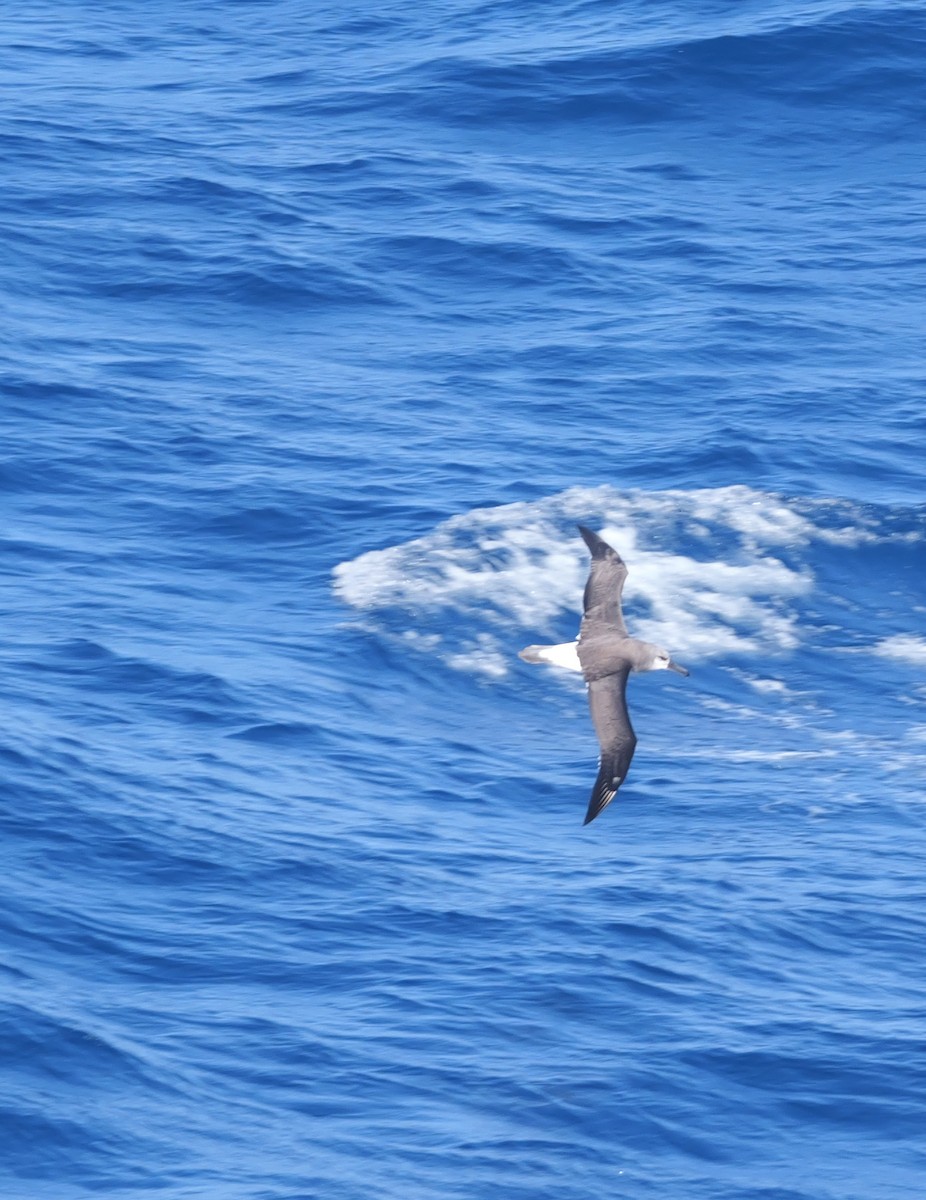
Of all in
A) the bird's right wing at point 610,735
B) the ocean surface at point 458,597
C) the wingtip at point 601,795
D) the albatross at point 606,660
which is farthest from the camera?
the ocean surface at point 458,597

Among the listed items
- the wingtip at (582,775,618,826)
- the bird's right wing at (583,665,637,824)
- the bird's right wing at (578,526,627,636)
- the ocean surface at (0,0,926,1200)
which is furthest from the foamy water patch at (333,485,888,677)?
the wingtip at (582,775,618,826)

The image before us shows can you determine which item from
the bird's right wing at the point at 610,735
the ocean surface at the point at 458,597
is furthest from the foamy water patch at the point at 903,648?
the bird's right wing at the point at 610,735

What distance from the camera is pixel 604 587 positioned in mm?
18078

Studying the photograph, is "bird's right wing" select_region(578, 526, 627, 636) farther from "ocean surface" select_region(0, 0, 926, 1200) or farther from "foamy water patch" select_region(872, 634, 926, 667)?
"foamy water patch" select_region(872, 634, 926, 667)

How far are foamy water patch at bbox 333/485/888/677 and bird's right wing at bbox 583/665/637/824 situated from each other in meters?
7.37

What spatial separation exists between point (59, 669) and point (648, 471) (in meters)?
7.88

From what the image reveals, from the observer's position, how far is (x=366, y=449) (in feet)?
88.1

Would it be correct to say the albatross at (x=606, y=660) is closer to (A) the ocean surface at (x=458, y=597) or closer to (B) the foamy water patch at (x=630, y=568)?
(A) the ocean surface at (x=458, y=597)

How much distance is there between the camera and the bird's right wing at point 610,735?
15977 mm

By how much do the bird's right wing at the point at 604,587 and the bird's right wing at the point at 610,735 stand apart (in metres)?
0.78

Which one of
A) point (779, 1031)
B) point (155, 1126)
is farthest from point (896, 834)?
point (155, 1126)

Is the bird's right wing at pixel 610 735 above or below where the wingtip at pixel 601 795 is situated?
above

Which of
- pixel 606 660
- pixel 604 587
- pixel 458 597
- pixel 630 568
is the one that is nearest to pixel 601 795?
pixel 606 660

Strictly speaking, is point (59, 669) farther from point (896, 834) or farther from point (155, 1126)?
point (896, 834)
